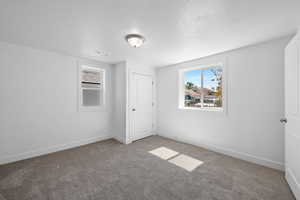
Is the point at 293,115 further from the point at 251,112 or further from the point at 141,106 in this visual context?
the point at 141,106

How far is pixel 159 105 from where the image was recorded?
4316 mm

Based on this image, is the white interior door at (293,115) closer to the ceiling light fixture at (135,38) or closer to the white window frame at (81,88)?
the ceiling light fixture at (135,38)

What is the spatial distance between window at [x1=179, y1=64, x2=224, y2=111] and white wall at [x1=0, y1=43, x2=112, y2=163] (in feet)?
9.95

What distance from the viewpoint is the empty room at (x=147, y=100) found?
162 cm

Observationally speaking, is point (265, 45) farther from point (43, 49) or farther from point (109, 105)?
point (43, 49)

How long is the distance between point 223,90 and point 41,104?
4224mm

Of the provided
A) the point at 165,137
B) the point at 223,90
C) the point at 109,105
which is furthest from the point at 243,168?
the point at 109,105

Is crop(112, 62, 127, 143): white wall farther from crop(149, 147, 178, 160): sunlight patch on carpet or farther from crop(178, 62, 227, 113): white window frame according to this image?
crop(178, 62, 227, 113): white window frame

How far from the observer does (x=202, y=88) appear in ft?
11.2

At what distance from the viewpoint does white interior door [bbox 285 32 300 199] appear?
1.54m

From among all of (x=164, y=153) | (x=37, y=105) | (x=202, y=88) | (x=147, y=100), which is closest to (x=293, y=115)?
(x=202, y=88)

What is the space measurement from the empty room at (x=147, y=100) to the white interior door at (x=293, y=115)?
0.03 meters

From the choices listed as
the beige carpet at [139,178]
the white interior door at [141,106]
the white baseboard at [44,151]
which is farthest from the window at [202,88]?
the white baseboard at [44,151]

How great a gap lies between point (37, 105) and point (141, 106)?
257 centimetres
